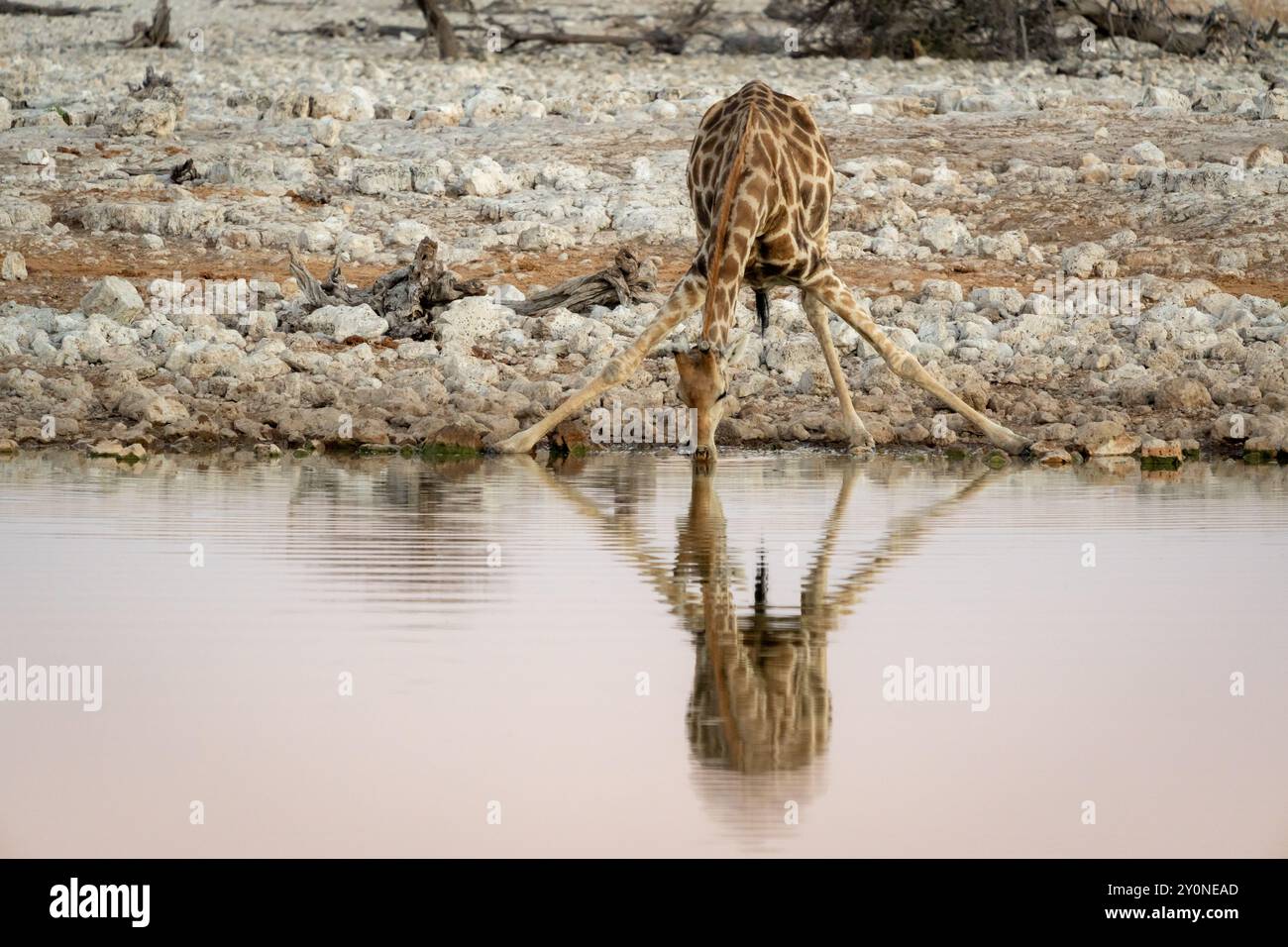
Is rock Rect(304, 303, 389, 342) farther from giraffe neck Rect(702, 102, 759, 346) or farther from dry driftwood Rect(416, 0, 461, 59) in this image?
dry driftwood Rect(416, 0, 461, 59)

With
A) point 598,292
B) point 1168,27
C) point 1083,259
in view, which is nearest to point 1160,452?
point 598,292

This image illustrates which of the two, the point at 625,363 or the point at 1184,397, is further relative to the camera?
the point at 1184,397

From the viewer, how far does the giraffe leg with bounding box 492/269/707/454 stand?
1203 cm

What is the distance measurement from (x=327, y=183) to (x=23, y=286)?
372 centimetres

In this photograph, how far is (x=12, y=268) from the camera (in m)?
17.6

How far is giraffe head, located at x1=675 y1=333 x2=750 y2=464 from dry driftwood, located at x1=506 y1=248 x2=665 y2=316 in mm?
4532

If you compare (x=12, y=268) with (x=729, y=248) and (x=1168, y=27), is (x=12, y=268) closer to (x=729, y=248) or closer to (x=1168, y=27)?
(x=729, y=248)

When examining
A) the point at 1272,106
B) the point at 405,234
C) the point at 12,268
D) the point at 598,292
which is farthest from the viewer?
the point at 1272,106

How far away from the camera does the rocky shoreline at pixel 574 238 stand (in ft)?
46.1

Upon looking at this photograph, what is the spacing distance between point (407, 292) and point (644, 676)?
9813mm

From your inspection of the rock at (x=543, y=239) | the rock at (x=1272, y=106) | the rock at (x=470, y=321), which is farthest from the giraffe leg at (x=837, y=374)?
the rock at (x=1272, y=106)

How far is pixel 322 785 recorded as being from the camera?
17.0ft

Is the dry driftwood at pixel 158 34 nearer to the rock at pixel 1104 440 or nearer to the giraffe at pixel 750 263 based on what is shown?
the giraffe at pixel 750 263

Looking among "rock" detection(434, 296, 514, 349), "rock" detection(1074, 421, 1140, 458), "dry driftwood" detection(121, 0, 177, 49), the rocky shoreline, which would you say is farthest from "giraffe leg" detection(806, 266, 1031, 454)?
"dry driftwood" detection(121, 0, 177, 49)
